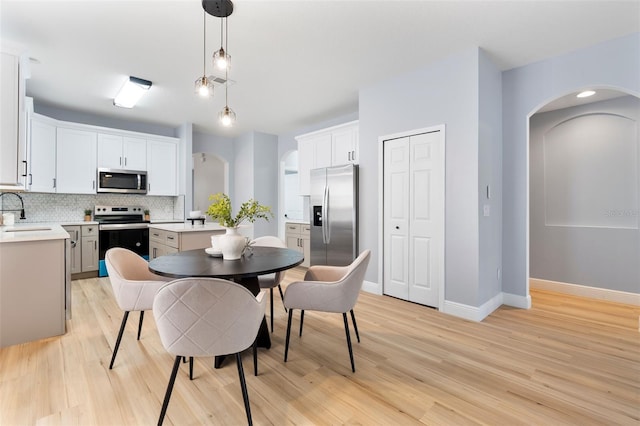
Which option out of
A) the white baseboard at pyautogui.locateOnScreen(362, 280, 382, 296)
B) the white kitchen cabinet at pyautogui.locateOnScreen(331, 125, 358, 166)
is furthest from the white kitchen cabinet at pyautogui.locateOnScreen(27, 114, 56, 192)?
the white baseboard at pyautogui.locateOnScreen(362, 280, 382, 296)

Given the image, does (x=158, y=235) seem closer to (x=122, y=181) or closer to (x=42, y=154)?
(x=122, y=181)

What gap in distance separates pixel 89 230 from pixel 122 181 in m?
0.97

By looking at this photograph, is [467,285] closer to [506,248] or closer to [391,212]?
[506,248]

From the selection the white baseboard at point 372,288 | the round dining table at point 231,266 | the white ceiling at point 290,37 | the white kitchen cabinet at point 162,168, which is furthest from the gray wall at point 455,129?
the white kitchen cabinet at point 162,168

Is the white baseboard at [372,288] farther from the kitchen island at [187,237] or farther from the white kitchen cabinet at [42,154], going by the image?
the white kitchen cabinet at [42,154]

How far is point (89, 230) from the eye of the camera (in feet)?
14.9

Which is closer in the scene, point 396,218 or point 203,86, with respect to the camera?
point 203,86

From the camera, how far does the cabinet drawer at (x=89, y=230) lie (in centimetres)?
450

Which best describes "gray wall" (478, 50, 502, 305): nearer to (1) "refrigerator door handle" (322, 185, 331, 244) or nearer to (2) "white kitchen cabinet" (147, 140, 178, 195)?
(1) "refrigerator door handle" (322, 185, 331, 244)

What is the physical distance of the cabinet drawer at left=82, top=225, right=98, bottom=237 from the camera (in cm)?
450

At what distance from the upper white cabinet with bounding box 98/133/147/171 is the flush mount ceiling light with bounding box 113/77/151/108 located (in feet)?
3.05

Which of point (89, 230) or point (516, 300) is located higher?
point (89, 230)

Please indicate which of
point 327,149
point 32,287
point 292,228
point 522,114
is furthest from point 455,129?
point 32,287

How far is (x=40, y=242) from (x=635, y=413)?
4.28 meters
